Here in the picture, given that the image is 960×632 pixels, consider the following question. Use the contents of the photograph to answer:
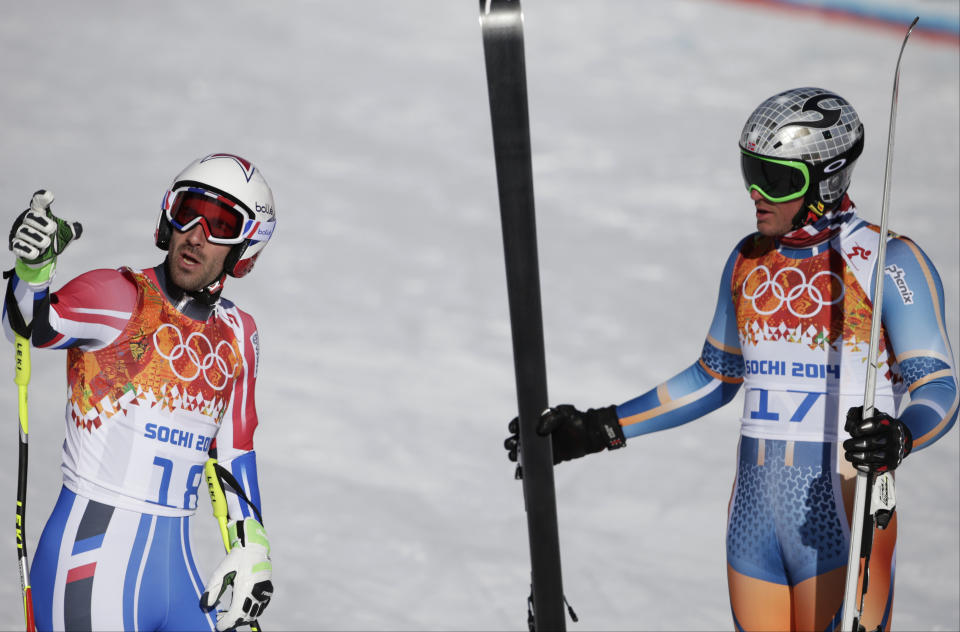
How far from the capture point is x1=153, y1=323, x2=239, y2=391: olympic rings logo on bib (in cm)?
356

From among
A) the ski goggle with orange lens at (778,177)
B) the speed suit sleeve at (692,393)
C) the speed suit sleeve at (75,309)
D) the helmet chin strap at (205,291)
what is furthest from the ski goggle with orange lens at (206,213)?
the ski goggle with orange lens at (778,177)

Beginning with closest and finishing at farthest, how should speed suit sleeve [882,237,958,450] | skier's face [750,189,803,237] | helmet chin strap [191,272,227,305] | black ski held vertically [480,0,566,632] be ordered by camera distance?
black ski held vertically [480,0,566,632] → speed suit sleeve [882,237,958,450] → helmet chin strap [191,272,227,305] → skier's face [750,189,803,237]

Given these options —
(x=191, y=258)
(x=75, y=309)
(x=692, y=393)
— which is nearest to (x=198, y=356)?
(x=191, y=258)

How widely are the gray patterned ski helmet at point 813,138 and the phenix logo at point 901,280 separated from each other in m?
0.29

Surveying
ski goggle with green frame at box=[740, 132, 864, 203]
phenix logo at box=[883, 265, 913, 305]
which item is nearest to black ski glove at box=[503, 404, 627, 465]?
ski goggle with green frame at box=[740, 132, 864, 203]

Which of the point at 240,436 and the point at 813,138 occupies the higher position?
the point at 813,138

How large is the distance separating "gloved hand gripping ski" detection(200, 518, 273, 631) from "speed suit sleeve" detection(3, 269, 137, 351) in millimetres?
693

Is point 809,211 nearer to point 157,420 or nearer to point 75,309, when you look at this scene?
point 157,420

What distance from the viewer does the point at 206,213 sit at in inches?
143

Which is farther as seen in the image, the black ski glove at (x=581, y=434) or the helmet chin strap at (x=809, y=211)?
the black ski glove at (x=581, y=434)

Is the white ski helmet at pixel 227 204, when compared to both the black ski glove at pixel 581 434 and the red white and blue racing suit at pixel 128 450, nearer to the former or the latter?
the red white and blue racing suit at pixel 128 450

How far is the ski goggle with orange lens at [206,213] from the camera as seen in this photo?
11.9ft

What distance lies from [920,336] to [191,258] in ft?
6.74

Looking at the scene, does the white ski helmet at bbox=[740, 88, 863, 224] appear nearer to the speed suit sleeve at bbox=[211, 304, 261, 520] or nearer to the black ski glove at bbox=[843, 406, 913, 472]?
the black ski glove at bbox=[843, 406, 913, 472]
